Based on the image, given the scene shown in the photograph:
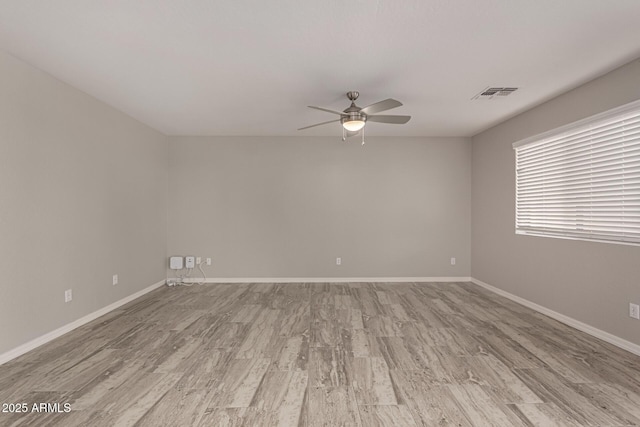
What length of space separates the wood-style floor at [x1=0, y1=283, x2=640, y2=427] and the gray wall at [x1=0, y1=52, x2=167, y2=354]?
42cm

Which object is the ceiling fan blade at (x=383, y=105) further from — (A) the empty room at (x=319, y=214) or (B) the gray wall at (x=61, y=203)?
(B) the gray wall at (x=61, y=203)

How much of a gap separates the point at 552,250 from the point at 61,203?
5.39m

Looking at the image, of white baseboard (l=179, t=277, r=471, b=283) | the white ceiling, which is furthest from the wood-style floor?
the white ceiling

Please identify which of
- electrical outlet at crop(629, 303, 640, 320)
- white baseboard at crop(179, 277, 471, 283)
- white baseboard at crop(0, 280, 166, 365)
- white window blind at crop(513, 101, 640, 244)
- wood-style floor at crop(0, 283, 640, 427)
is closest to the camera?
wood-style floor at crop(0, 283, 640, 427)

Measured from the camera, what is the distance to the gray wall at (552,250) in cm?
299

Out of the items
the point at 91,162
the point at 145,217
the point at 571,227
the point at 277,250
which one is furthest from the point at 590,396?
the point at 145,217

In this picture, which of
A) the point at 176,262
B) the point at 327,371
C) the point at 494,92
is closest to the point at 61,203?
the point at 176,262

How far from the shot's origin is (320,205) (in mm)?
5832

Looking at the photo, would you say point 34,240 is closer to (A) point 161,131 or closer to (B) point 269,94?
(B) point 269,94

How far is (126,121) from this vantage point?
14.8ft

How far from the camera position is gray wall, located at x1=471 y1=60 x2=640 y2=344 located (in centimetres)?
299

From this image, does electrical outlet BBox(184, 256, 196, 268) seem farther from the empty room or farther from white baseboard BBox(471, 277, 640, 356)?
white baseboard BBox(471, 277, 640, 356)

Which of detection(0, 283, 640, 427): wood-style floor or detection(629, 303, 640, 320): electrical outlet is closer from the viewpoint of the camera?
detection(0, 283, 640, 427): wood-style floor

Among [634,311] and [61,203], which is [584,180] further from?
[61,203]
